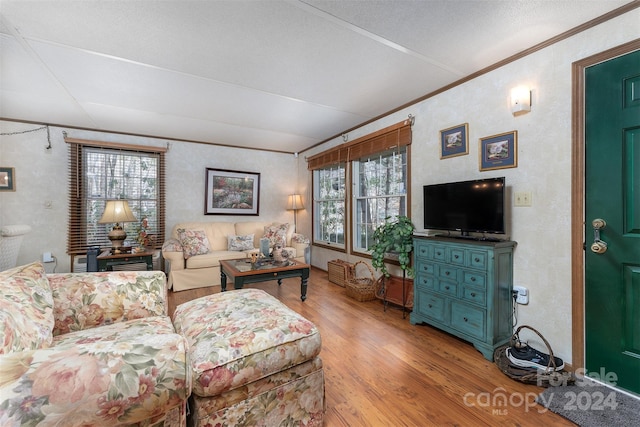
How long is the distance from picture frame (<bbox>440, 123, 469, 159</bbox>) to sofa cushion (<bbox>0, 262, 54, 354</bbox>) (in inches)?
123

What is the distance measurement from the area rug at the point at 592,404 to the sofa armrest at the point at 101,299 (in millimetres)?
2502

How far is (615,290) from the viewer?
1.67 meters

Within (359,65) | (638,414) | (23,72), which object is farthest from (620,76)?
(23,72)

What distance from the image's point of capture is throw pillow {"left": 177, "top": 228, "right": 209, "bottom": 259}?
3957mm

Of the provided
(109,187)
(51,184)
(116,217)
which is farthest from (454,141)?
(51,184)

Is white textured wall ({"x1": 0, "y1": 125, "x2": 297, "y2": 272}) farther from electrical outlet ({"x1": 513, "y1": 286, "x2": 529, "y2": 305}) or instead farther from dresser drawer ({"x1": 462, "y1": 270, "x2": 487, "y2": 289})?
electrical outlet ({"x1": 513, "y1": 286, "x2": 529, "y2": 305})

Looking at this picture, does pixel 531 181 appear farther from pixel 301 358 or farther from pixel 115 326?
pixel 115 326

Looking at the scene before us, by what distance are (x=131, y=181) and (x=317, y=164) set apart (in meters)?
3.11

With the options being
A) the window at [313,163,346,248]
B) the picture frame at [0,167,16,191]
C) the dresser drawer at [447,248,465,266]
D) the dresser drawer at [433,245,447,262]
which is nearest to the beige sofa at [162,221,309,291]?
the window at [313,163,346,248]

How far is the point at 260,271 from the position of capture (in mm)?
2947

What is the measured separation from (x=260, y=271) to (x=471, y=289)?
2.06 metres

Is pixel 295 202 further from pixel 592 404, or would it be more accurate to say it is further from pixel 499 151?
pixel 592 404

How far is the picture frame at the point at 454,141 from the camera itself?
2.53m

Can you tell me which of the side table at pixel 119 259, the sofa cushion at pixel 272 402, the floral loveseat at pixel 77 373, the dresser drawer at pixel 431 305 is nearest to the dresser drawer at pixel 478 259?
the dresser drawer at pixel 431 305
